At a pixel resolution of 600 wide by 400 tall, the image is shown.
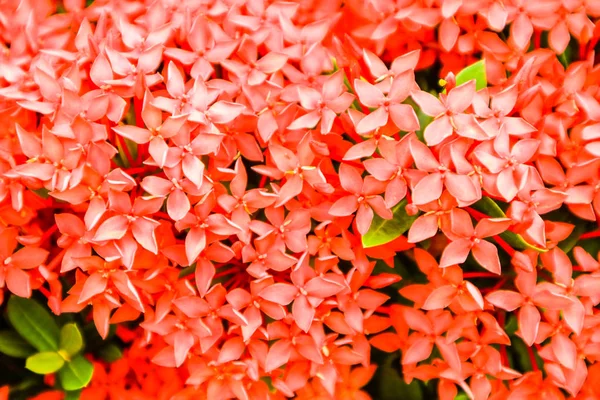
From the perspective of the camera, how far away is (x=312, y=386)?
0.89m

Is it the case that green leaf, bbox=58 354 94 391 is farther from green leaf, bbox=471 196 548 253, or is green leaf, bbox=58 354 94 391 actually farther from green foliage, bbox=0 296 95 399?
green leaf, bbox=471 196 548 253

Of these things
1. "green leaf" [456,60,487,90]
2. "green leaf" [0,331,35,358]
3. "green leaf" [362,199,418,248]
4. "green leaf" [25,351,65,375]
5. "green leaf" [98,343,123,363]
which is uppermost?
"green leaf" [456,60,487,90]

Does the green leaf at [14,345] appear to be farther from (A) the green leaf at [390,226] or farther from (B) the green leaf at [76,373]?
(A) the green leaf at [390,226]

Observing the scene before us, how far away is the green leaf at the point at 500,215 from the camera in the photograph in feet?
2.49

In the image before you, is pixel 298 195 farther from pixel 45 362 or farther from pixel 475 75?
pixel 45 362

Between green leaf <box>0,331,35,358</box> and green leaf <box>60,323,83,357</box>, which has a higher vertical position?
green leaf <box>60,323,83,357</box>

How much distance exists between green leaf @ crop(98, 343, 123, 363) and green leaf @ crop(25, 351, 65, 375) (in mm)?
74

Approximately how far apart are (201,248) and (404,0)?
436 millimetres

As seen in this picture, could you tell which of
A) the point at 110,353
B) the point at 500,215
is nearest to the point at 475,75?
the point at 500,215

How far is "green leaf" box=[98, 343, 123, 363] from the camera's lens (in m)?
0.95

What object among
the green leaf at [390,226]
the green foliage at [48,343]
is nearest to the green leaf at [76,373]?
the green foliage at [48,343]

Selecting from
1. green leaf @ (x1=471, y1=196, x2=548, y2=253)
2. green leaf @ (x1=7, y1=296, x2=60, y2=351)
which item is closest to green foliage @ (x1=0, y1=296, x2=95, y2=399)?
green leaf @ (x1=7, y1=296, x2=60, y2=351)

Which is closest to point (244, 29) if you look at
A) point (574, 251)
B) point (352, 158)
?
point (352, 158)

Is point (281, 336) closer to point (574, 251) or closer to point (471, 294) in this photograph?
point (471, 294)
